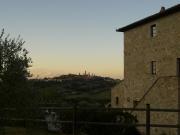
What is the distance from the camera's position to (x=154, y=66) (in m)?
35.6

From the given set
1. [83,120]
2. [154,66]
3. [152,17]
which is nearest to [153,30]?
[152,17]

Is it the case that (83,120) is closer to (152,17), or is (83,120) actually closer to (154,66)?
(154,66)

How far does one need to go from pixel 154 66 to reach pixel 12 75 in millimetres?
21932

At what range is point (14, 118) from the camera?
1561 centimetres

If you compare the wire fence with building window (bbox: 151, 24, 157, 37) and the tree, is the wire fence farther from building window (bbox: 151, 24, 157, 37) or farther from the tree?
building window (bbox: 151, 24, 157, 37)

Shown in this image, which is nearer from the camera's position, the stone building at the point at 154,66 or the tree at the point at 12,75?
the tree at the point at 12,75

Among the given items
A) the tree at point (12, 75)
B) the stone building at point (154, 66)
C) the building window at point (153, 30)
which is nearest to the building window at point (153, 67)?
the stone building at point (154, 66)

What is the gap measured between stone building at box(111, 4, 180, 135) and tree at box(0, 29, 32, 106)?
1660cm

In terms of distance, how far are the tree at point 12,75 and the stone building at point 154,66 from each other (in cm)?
1660

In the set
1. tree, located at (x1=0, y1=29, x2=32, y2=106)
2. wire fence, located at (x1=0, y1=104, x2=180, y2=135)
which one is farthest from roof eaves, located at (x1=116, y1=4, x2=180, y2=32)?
A: tree, located at (x1=0, y1=29, x2=32, y2=106)

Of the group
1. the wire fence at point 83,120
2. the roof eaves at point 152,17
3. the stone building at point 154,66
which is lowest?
the wire fence at point 83,120

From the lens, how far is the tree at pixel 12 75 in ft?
48.3

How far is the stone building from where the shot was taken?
3127 cm

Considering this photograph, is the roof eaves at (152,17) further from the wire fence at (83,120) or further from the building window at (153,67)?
the wire fence at (83,120)
